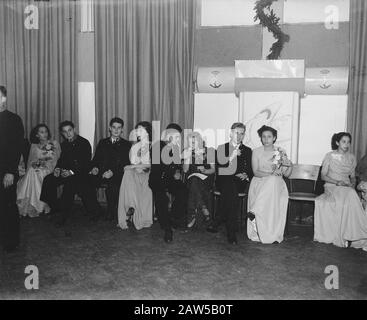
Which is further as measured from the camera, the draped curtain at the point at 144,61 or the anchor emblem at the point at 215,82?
the draped curtain at the point at 144,61

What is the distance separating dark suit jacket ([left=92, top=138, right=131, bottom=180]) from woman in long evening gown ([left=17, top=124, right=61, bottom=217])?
65 centimetres

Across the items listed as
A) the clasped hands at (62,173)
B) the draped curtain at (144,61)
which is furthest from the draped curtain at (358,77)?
the clasped hands at (62,173)

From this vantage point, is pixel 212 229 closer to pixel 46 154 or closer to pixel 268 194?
pixel 268 194

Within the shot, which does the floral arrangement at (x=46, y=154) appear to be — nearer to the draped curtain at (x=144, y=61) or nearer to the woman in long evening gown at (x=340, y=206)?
the draped curtain at (x=144, y=61)

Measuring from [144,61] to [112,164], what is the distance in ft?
5.00

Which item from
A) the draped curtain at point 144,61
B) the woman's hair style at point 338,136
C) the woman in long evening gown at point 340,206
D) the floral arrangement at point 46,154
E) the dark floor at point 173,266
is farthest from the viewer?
the draped curtain at point 144,61

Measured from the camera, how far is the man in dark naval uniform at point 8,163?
313 centimetres

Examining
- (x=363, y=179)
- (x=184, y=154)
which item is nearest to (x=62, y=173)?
(x=184, y=154)

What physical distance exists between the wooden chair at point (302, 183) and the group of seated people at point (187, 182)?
0.19 metres

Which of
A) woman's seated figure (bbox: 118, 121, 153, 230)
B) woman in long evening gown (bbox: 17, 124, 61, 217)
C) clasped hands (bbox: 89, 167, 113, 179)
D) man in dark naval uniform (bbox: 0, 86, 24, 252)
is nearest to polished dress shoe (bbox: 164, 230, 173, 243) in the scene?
woman's seated figure (bbox: 118, 121, 153, 230)

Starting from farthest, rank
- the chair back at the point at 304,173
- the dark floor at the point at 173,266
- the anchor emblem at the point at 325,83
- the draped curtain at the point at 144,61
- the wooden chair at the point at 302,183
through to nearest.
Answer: the draped curtain at the point at 144,61 → the chair back at the point at 304,173 → the anchor emblem at the point at 325,83 → the wooden chair at the point at 302,183 → the dark floor at the point at 173,266

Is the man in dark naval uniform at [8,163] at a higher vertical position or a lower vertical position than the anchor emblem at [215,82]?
lower
